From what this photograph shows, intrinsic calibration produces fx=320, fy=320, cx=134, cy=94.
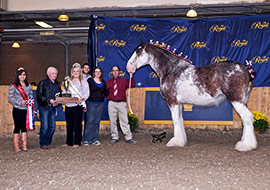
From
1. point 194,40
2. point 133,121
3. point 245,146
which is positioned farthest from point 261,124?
point 133,121

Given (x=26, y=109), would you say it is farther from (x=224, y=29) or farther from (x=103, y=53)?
(x=224, y=29)

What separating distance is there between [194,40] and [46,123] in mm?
5570

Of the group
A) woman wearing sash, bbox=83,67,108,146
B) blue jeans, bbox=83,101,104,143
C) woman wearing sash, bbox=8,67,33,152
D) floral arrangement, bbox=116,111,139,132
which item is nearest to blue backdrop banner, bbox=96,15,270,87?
floral arrangement, bbox=116,111,139,132

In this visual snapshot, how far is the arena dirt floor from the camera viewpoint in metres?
4.41

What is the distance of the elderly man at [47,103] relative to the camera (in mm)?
7156

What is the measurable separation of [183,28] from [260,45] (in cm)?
246

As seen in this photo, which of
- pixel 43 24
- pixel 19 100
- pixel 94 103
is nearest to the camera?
pixel 19 100

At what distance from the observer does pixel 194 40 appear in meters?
10.4

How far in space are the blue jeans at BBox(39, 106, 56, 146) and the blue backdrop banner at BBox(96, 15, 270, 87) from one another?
337 centimetres

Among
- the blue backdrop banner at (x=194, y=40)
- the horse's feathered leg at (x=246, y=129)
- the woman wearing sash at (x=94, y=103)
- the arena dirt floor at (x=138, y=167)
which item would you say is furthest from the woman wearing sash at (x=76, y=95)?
the horse's feathered leg at (x=246, y=129)

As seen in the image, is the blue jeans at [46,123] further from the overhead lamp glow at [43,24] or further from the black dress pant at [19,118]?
the overhead lamp glow at [43,24]

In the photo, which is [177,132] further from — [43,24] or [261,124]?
[43,24]

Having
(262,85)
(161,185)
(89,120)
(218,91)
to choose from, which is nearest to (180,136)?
(218,91)

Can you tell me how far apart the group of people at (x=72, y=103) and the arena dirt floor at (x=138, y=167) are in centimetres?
35
